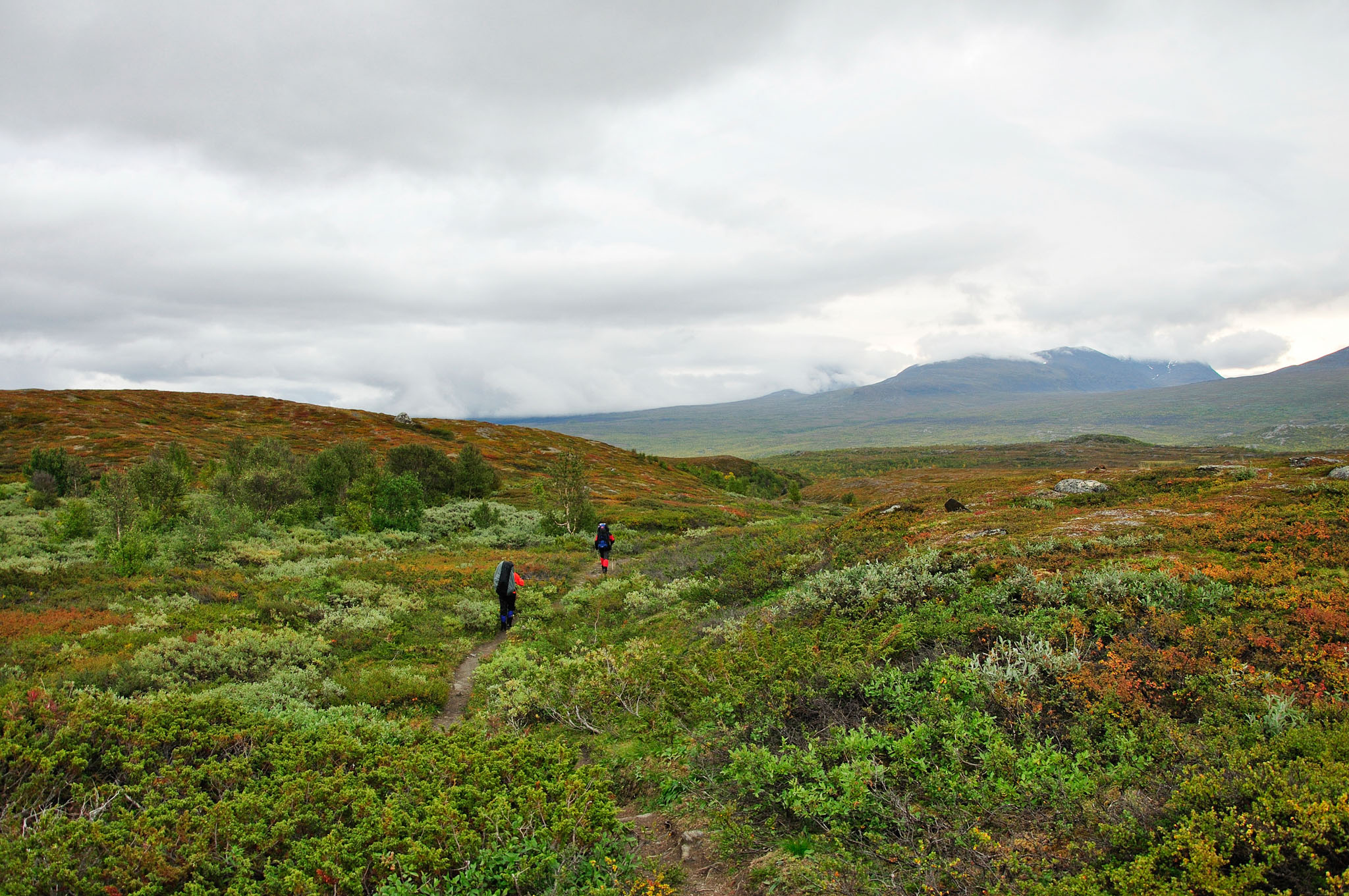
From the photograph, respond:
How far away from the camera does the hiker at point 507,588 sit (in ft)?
48.6

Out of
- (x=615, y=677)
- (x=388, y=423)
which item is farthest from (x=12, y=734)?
(x=388, y=423)

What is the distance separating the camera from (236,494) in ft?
106

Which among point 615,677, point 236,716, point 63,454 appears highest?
point 63,454

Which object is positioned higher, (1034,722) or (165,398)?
(165,398)

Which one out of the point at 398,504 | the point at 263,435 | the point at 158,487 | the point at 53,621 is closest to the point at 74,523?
the point at 158,487

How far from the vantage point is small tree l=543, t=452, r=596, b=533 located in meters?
36.5

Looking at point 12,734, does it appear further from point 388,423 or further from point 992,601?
point 388,423

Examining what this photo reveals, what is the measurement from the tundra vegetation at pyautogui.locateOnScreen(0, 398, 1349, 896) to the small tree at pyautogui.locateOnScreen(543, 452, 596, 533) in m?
19.5

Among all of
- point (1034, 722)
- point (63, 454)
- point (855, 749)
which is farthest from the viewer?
point (63, 454)

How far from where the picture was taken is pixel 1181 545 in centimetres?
1130

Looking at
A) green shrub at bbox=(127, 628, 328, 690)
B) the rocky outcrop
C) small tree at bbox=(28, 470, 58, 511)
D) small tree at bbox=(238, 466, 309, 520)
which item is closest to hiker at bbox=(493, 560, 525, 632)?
green shrub at bbox=(127, 628, 328, 690)

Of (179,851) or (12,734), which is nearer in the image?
(179,851)

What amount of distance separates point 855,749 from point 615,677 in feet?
14.9

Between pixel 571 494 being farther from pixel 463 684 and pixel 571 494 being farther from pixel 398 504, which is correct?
pixel 463 684
